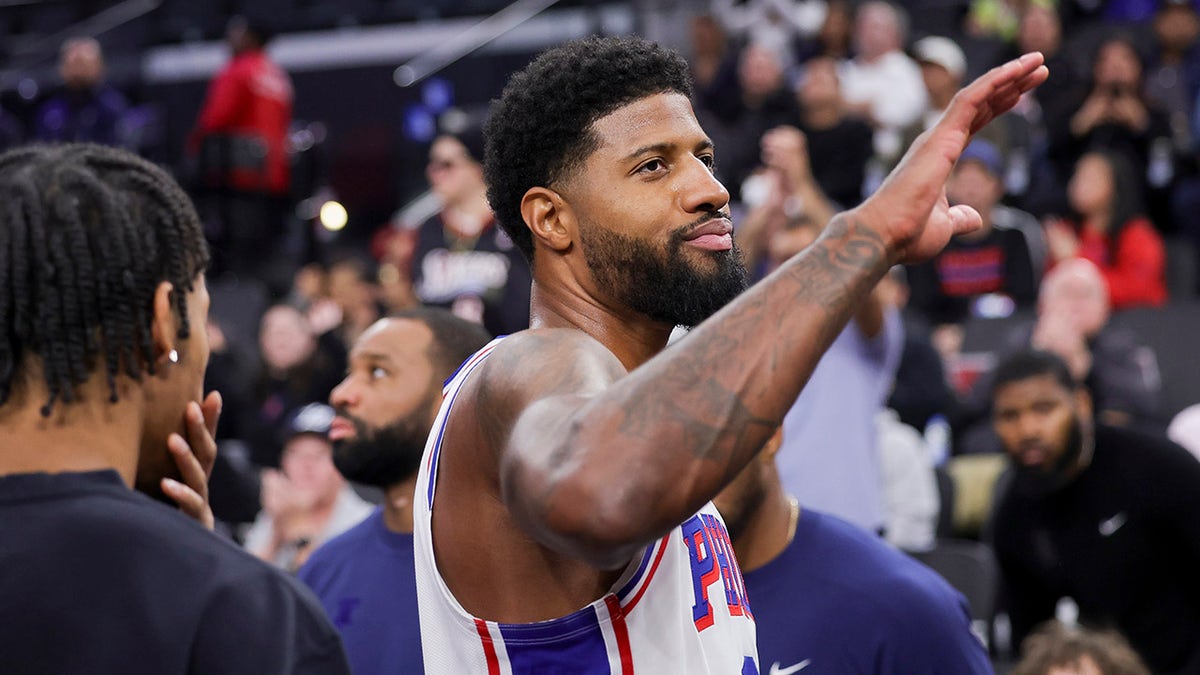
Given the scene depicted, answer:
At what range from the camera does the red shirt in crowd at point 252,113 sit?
442 inches

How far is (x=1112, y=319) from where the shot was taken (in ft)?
26.1

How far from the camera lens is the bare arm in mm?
1685

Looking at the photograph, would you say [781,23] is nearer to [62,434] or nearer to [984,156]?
[984,156]

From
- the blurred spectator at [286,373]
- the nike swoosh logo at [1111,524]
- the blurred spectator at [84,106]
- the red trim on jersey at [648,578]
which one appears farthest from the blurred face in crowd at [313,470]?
the blurred spectator at [84,106]

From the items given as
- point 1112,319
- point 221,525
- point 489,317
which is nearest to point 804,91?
point 1112,319

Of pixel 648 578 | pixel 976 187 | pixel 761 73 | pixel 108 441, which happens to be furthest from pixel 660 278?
pixel 761 73

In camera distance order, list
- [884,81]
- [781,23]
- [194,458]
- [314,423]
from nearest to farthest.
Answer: [194,458] < [314,423] < [884,81] < [781,23]

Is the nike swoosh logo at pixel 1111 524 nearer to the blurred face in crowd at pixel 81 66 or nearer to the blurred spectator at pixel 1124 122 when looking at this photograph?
the blurred spectator at pixel 1124 122

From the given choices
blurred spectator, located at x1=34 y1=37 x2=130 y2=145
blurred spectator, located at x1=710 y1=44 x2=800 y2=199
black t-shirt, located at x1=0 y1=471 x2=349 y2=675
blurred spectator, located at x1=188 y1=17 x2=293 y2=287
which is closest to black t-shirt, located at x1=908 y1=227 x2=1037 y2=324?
blurred spectator, located at x1=710 y1=44 x2=800 y2=199

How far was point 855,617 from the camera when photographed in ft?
11.0

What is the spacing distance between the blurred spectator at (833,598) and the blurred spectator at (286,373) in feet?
17.5

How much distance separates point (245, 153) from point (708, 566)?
963 centimetres

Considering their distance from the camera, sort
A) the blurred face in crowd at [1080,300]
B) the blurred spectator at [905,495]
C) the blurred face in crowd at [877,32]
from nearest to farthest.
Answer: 1. the blurred spectator at [905,495]
2. the blurred face in crowd at [1080,300]
3. the blurred face in crowd at [877,32]

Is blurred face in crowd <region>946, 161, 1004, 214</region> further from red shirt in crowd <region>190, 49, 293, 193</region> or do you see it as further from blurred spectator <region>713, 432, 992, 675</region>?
red shirt in crowd <region>190, 49, 293, 193</region>
